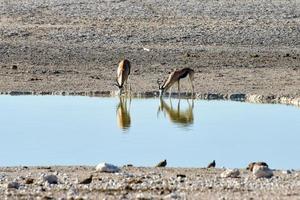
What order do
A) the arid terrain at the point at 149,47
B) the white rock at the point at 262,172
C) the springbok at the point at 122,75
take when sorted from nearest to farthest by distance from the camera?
the white rock at the point at 262,172 → the springbok at the point at 122,75 → the arid terrain at the point at 149,47

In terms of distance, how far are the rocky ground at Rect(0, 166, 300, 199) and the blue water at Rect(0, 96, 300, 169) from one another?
139 cm

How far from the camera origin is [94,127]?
17.1 meters

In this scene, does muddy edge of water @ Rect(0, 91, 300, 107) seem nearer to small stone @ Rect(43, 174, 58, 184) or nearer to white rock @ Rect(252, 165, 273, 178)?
white rock @ Rect(252, 165, 273, 178)

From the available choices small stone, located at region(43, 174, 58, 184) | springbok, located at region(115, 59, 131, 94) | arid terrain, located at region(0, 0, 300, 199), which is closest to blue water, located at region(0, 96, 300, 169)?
springbok, located at region(115, 59, 131, 94)

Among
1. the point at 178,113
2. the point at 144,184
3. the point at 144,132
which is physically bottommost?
the point at 144,184

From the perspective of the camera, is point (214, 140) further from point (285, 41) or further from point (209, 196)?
point (285, 41)

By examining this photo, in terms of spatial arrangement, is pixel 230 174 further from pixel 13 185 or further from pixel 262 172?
pixel 13 185

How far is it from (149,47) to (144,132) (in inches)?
397

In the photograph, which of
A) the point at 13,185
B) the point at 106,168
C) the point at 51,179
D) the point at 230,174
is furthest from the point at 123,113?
the point at 13,185

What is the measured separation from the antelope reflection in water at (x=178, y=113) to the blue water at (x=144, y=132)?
2 cm

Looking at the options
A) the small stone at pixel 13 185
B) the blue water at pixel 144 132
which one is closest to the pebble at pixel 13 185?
the small stone at pixel 13 185

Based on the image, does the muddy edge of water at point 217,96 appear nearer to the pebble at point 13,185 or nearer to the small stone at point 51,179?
the small stone at point 51,179

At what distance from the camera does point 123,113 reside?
19.0 metres

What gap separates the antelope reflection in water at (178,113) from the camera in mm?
18127
